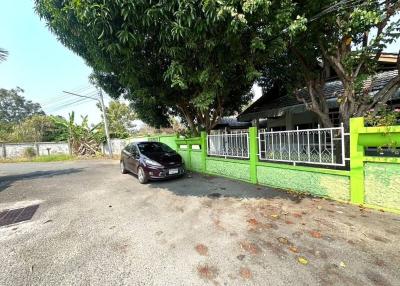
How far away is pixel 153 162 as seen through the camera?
24.3ft

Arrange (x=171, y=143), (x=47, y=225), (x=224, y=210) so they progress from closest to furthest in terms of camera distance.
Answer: (x=47, y=225)
(x=224, y=210)
(x=171, y=143)

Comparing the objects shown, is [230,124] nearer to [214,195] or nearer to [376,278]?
[214,195]

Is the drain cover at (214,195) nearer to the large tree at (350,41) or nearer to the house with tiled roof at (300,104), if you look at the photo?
the large tree at (350,41)

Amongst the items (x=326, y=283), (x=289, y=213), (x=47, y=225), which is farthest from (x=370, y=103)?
(x=47, y=225)

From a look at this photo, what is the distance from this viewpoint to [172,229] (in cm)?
380

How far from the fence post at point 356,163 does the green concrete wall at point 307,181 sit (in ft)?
0.49

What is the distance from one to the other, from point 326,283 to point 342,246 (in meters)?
0.94

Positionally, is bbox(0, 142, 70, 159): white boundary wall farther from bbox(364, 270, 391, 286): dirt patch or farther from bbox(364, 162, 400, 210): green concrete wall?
bbox(364, 270, 391, 286): dirt patch

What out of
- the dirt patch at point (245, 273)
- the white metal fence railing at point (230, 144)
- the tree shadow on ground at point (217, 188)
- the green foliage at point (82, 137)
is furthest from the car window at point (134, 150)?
the green foliage at point (82, 137)

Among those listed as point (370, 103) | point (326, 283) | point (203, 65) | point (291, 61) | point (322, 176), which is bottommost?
point (326, 283)

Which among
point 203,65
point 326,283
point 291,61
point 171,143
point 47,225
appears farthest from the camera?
point 171,143

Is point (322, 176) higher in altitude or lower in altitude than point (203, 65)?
lower

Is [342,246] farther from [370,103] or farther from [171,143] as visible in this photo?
[171,143]

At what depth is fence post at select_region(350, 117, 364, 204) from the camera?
414 cm
